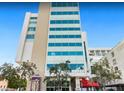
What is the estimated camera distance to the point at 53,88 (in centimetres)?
1187

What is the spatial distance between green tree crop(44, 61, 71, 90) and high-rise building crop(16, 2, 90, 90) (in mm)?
392

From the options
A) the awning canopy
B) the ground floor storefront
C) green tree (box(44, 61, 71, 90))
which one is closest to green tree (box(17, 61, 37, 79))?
the ground floor storefront

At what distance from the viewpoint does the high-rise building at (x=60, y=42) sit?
11969mm

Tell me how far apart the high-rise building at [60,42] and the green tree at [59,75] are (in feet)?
1.29

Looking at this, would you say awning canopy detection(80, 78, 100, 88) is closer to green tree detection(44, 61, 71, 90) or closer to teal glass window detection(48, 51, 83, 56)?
green tree detection(44, 61, 71, 90)

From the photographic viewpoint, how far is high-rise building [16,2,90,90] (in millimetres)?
11969

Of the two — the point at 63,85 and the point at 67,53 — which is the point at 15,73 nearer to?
the point at 63,85

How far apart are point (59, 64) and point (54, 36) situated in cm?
253

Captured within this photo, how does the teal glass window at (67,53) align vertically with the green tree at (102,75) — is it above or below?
above

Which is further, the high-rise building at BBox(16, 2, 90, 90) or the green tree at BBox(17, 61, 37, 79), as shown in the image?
the high-rise building at BBox(16, 2, 90, 90)

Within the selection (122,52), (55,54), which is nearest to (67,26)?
(55,54)

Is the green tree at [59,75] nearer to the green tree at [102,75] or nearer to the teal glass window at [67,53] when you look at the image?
the teal glass window at [67,53]

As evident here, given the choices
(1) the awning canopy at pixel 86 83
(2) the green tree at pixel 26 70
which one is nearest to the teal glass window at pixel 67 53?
(2) the green tree at pixel 26 70

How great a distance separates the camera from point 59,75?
11.1 m
